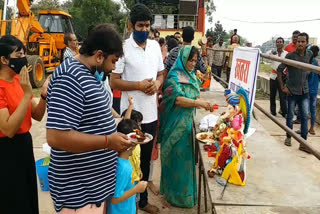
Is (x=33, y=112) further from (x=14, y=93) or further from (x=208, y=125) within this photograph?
(x=208, y=125)

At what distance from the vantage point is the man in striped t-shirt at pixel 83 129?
1.41 m

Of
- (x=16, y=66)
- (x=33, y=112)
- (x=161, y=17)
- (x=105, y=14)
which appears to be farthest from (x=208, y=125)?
(x=105, y=14)

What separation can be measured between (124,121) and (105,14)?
2881 centimetres

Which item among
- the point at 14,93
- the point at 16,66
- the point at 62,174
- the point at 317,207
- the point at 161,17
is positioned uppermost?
the point at 161,17

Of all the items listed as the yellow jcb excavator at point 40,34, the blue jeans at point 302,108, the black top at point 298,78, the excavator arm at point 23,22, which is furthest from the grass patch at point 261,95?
the excavator arm at point 23,22

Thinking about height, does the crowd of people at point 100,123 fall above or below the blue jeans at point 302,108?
above

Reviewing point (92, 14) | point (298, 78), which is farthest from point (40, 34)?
point (92, 14)

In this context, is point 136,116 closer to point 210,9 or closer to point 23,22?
point 23,22

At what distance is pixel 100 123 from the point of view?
154 cm

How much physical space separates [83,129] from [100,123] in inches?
3.5

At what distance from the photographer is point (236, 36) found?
34.2ft

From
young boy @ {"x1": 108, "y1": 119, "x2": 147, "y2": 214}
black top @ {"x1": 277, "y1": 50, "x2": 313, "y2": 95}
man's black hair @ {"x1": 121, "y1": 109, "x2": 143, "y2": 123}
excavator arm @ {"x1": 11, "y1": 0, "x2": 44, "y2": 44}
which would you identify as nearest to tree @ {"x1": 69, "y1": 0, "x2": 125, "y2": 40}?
excavator arm @ {"x1": 11, "y1": 0, "x2": 44, "y2": 44}

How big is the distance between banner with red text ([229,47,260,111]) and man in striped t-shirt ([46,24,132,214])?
136cm

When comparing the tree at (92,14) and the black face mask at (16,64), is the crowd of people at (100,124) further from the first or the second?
the tree at (92,14)
